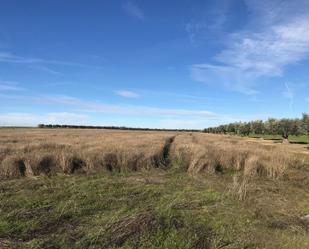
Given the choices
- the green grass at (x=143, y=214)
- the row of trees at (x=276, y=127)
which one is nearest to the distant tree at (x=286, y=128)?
the row of trees at (x=276, y=127)

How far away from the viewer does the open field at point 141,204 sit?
7020 mm

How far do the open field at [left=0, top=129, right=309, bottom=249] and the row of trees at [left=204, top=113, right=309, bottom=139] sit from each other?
75.2m

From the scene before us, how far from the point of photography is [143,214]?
7961 mm

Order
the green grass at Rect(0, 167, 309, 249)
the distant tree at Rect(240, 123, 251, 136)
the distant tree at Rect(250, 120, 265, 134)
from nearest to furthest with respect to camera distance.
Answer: the green grass at Rect(0, 167, 309, 249) < the distant tree at Rect(250, 120, 265, 134) < the distant tree at Rect(240, 123, 251, 136)

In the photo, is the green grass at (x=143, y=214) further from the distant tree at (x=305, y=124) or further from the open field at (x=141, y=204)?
the distant tree at (x=305, y=124)

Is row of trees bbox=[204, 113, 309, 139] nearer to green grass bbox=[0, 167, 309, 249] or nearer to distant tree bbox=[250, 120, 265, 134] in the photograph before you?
distant tree bbox=[250, 120, 265, 134]

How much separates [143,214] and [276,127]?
102 m

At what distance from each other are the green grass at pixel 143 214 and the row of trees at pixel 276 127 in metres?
78.6

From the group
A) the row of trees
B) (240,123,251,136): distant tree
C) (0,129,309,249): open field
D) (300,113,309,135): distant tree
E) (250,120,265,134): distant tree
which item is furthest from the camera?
(240,123,251,136): distant tree

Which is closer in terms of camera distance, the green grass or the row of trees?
the green grass

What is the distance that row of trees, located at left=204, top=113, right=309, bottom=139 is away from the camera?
285 ft

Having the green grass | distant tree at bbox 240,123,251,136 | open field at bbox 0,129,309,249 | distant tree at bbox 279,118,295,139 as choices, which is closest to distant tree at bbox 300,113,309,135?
distant tree at bbox 279,118,295,139

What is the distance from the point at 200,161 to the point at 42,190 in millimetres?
8523

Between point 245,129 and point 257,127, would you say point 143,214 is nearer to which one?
point 257,127
